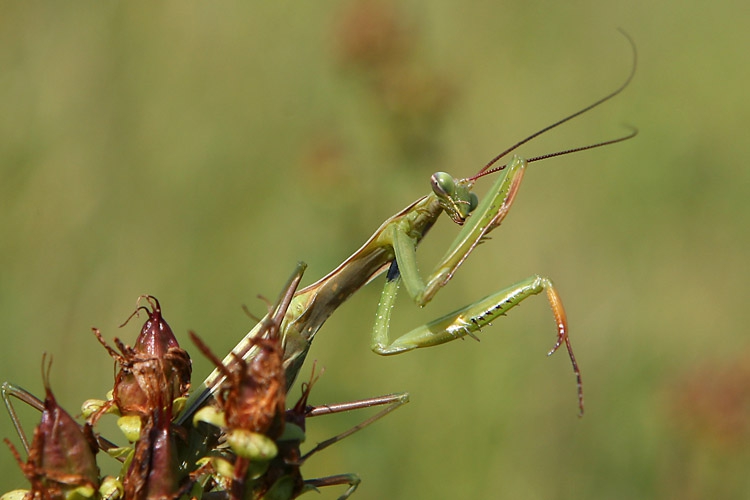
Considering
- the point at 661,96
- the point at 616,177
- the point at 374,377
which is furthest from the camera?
the point at 661,96

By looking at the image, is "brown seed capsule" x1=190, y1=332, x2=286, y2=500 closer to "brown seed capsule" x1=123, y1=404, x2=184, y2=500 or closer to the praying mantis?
"brown seed capsule" x1=123, y1=404, x2=184, y2=500

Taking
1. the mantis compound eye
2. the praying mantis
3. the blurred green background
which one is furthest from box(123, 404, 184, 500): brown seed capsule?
the blurred green background

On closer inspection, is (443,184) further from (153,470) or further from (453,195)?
(153,470)

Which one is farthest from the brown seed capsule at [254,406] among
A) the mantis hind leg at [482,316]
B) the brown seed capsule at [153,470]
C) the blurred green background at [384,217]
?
the blurred green background at [384,217]

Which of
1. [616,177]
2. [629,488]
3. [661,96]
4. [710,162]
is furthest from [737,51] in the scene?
[629,488]

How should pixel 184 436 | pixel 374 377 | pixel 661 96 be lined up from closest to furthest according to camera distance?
1. pixel 184 436
2. pixel 374 377
3. pixel 661 96

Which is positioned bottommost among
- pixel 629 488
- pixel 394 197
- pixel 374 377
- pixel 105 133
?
pixel 629 488

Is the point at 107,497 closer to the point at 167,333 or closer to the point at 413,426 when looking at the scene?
the point at 167,333
